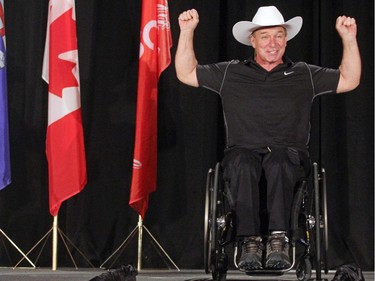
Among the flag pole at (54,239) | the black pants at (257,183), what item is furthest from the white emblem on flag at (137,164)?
the black pants at (257,183)

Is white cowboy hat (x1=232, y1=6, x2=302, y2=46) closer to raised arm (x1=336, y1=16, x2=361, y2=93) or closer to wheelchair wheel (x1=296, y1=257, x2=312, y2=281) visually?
raised arm (x1=336, y1=16, x2=361, y2=93)

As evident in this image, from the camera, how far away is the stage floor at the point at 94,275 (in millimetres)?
4367

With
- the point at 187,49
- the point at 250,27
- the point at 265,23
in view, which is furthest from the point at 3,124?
the point at 265,23

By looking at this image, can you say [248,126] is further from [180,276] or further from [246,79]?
[180,276]

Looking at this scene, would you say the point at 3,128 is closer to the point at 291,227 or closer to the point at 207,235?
the point at 207,235

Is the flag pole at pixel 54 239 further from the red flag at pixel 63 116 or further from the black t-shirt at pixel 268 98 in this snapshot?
the black t-shirt at pixel 268 98

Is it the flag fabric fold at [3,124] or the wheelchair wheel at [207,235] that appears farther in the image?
the flag fabric fold at [3,124]

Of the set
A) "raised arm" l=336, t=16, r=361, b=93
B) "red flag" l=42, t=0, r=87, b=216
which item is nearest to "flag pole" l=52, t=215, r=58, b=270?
"red flag" l=42, t=0, r=87, b=216

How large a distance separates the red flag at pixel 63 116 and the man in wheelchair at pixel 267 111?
1.25 meters

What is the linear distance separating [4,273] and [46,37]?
147cm

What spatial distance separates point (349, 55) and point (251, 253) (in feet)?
3.52

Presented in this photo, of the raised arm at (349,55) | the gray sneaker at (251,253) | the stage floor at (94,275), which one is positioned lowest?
the stage floor at (94,275)

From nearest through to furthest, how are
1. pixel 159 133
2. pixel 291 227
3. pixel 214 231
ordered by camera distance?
pixel 214 231
pixel 291 227
pixel 159 133

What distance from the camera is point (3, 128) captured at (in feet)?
16.5
